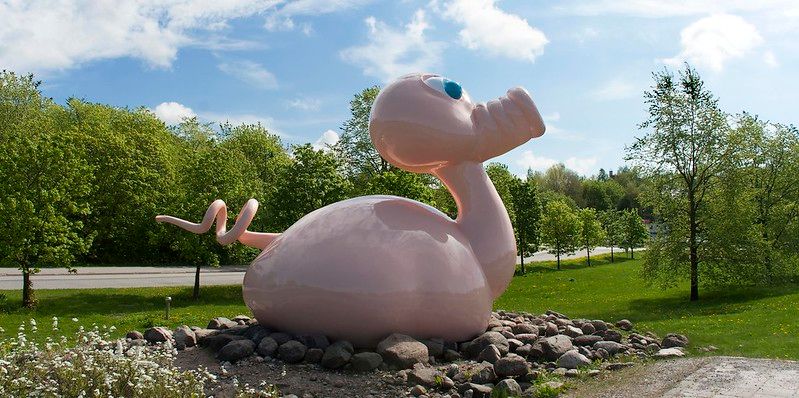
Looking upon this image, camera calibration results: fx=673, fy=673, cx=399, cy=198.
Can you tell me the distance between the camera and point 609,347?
986 cm

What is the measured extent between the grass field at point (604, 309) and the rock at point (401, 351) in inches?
204

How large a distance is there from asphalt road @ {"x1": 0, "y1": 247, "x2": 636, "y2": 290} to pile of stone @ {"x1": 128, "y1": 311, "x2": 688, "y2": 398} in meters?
15.0

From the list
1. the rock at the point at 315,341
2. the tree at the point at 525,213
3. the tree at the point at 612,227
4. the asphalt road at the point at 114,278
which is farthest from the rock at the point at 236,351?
the tree at the point at 612,227

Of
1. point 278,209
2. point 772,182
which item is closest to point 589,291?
point 772,182

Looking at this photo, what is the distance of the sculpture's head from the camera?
366 inches

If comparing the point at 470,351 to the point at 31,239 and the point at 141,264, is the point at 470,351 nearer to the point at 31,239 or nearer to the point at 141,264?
the point at 31,239

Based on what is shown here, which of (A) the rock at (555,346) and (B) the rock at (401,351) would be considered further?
(A) the rock at (555,346)

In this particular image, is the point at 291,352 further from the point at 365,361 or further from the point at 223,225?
the point at 223,225

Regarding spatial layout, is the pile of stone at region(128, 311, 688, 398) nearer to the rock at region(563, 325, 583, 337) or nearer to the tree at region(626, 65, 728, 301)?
the rock at region(563, 325, 583, 337)

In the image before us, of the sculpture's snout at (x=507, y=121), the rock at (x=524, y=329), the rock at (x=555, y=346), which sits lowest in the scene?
the rock at (x=555, y=346)

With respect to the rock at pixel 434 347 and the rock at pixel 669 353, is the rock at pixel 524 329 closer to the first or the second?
the rock at pixel 669 353

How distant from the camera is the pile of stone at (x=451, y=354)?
7.69 meters

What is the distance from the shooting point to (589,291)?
84.1 ft

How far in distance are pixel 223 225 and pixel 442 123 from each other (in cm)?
368
